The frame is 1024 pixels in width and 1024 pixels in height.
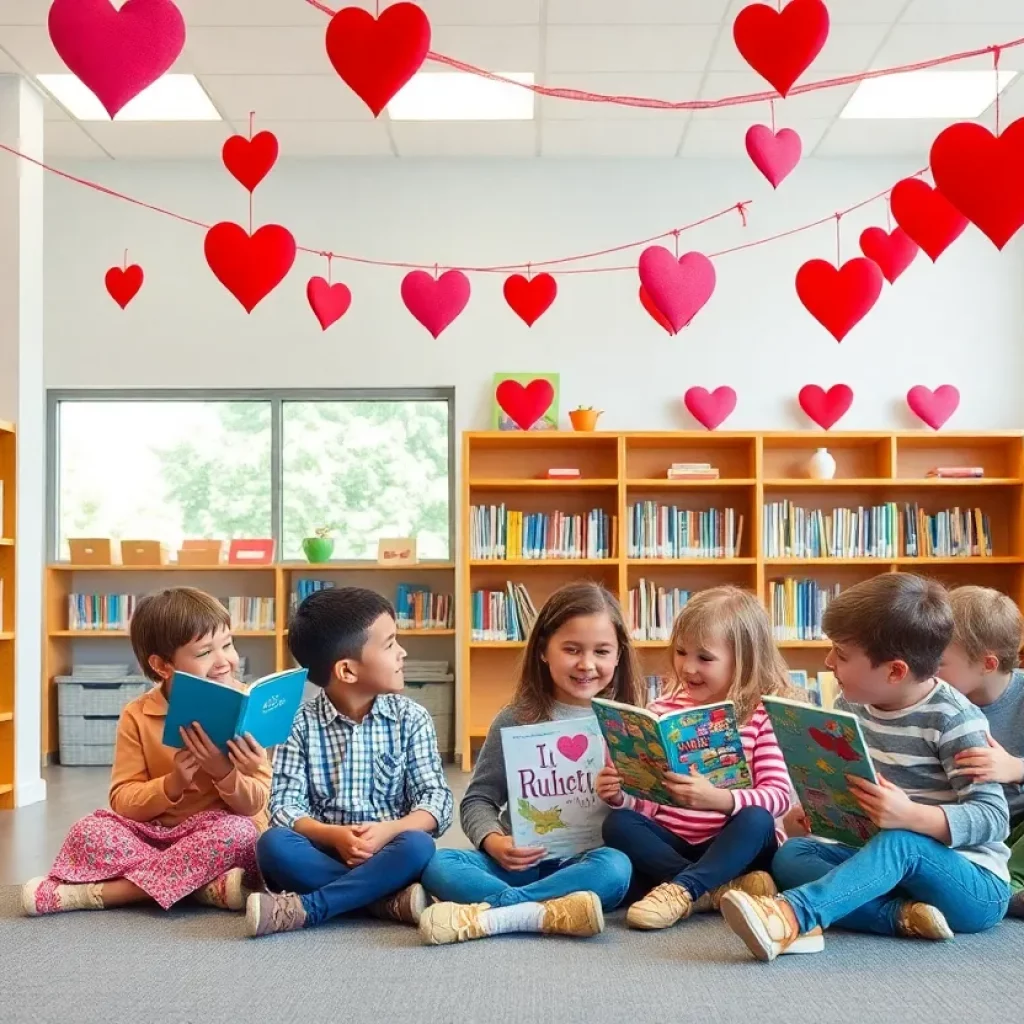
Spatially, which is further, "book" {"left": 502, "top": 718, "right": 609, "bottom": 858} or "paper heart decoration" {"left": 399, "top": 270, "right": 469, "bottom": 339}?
"paper heart decoration" {"left": 399, "top": 270, "right": 469, "bottom": 339}

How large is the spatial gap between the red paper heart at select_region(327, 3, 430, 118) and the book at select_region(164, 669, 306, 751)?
1.30 meters

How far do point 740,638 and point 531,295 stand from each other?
3.18 m

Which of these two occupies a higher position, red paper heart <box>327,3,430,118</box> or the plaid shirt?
red paper heart <box>327,3,430,118</box>

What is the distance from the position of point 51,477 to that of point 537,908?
489 cm

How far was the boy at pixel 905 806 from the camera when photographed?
7.25ft

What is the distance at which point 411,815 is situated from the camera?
264 cm

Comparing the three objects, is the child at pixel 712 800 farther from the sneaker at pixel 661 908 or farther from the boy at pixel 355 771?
the boy at pixel 355 771

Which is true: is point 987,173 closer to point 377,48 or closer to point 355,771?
point 377,48

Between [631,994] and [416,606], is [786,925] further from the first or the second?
[416,606]

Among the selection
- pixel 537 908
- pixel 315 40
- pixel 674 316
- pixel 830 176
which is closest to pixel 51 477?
pixel 315 40

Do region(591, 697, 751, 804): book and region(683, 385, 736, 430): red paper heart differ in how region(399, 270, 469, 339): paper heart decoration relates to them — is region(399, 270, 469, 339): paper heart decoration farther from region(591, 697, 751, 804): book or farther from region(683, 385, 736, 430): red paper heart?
region(591, 697, 751, 804): book

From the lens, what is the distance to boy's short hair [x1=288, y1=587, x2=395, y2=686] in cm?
270

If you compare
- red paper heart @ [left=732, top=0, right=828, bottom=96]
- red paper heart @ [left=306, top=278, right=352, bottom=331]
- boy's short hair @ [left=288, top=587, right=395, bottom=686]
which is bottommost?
boy's short hair @ [left=288, top=587, right=395, bottom=686]

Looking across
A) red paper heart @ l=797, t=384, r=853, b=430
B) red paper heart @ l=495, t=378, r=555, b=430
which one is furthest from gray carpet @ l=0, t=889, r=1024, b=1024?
red paper heart @ l=797, t=384, r=853, b=430
